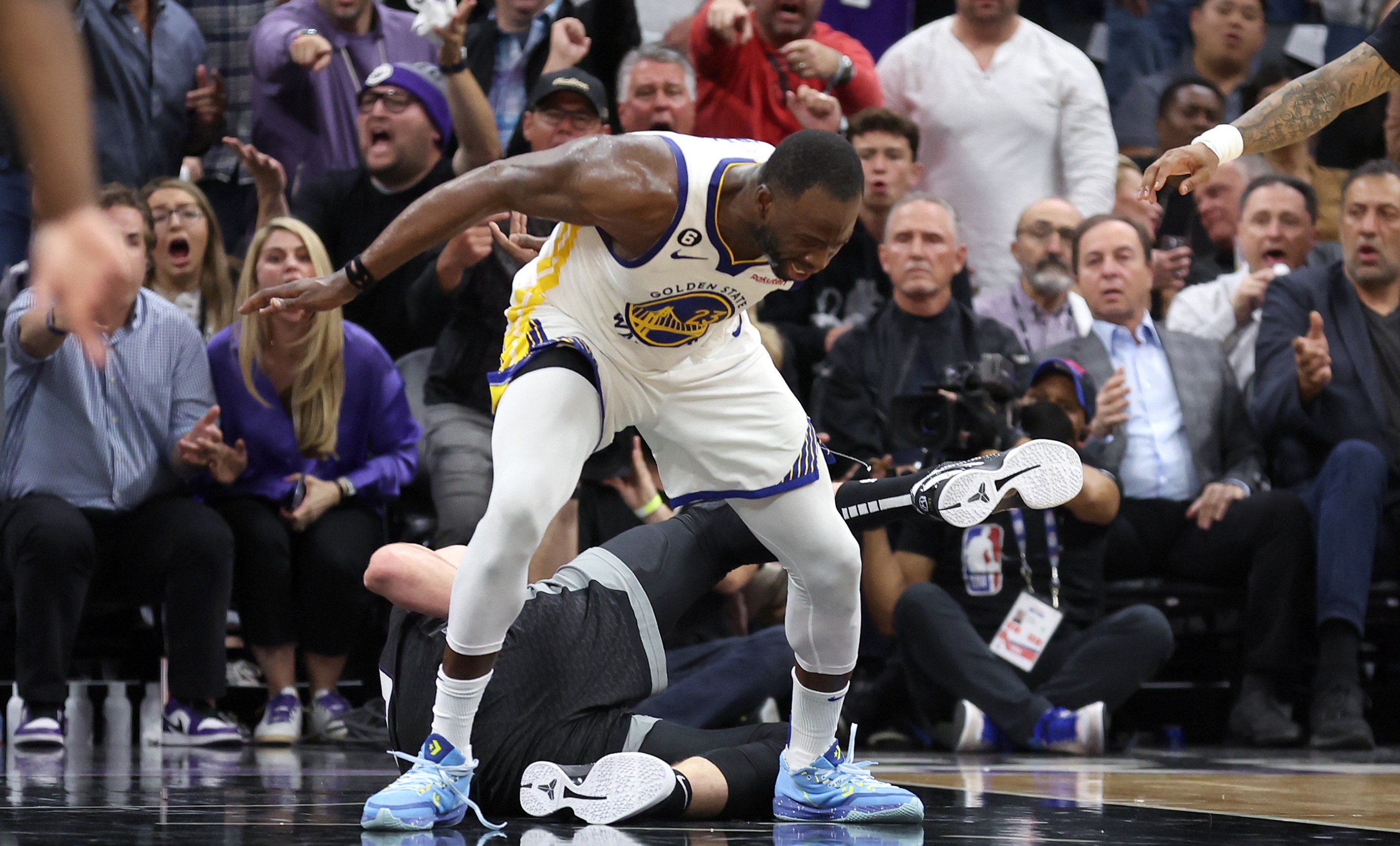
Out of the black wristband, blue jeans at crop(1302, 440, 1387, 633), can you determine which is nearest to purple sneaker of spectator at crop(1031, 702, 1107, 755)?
blue jeans at crop(1302, 440, 1387, 633)

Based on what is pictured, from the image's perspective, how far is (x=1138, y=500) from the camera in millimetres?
6066

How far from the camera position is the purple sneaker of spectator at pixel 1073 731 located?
523 centimetres

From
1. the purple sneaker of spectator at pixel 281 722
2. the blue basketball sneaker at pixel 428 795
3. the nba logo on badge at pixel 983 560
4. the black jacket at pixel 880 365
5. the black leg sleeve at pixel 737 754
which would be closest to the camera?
the blue basketball sneaker at pixel 428 795

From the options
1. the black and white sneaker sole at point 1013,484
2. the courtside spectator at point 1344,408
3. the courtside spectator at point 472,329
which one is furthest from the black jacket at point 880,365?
the black and white sneaker sole at point 1013,484

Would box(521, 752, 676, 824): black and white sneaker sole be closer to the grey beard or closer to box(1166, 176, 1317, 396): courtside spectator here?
the grey beard

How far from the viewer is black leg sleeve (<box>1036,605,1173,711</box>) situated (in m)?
5.38

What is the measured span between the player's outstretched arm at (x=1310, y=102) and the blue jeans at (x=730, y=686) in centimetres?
172

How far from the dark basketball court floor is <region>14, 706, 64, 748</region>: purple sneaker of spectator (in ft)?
0.34

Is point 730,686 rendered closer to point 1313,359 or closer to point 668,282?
point 668,282

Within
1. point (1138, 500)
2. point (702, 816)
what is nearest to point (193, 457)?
point (702, 816)

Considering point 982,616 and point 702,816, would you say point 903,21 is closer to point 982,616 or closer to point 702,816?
point 982,616

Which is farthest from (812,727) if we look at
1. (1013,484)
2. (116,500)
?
(116,500)

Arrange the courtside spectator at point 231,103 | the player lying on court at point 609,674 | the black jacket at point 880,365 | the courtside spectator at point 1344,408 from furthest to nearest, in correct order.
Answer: the courtside spectator at point 231,103 → the black jacket at point 880,365 → the courtside spectator at point 1344,408 → the player lying on court at point 609,674

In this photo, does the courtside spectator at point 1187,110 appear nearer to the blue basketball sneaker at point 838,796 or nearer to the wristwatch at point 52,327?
the blue basketball sneaker at point 838,796
